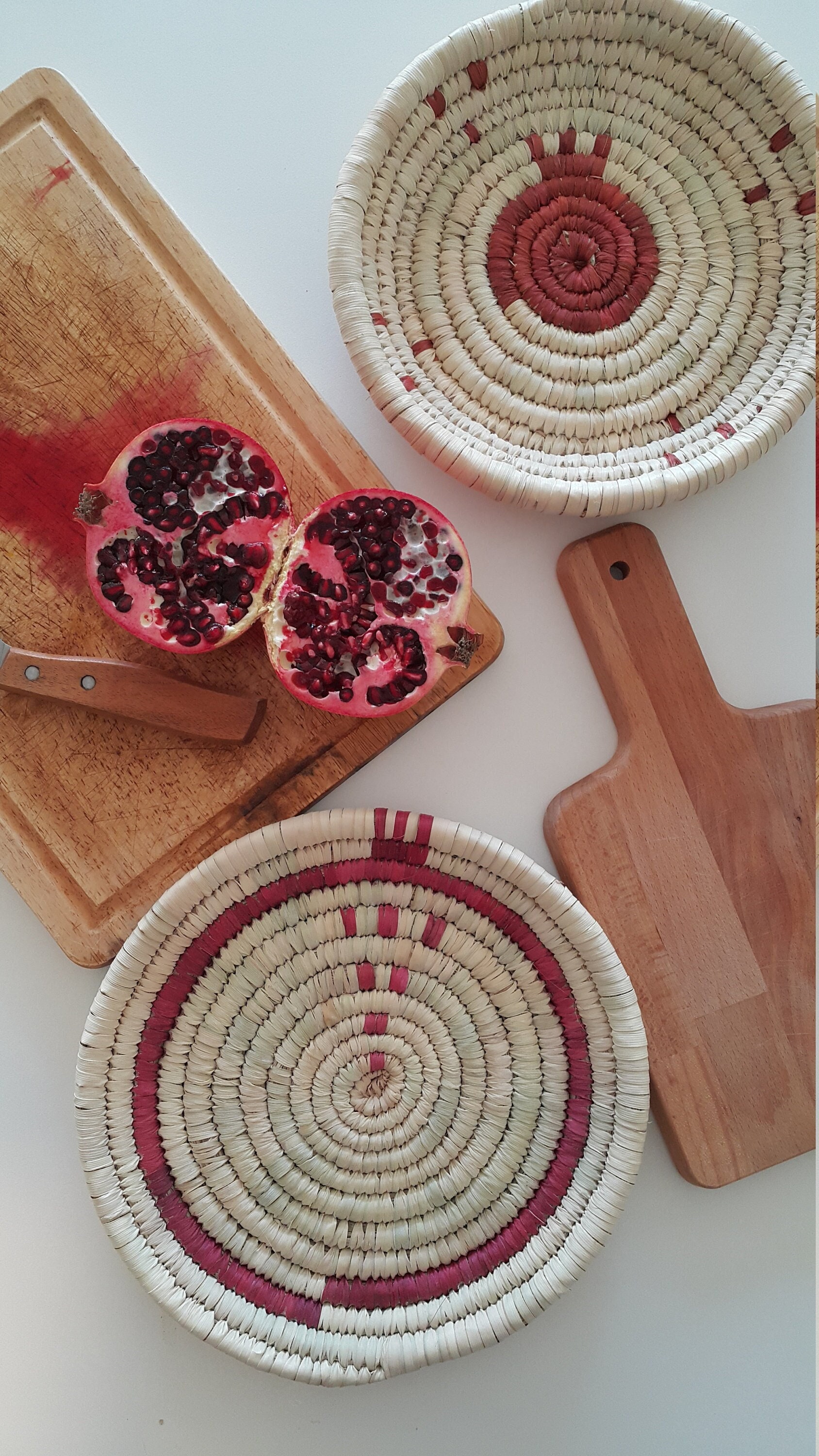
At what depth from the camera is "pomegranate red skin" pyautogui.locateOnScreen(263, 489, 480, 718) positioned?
3.04 feet

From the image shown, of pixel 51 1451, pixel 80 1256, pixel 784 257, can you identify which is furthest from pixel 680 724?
pixel 51 1451

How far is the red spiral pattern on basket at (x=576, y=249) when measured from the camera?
1.07 m

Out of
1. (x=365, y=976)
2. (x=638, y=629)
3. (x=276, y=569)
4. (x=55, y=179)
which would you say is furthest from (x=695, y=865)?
(x=55, y=179)

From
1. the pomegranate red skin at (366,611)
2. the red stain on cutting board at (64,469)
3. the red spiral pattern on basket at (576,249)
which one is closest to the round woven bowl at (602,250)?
the red spiral pattern on basket at (576,249)

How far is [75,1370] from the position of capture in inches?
43.3

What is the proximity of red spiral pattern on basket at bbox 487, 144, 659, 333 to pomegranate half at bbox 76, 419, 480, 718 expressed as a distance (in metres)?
0.33

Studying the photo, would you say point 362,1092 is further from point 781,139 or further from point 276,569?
point 781,139

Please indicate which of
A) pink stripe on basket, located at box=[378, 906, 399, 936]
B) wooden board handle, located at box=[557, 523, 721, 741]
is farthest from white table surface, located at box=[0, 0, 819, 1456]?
pink stripe on basket, located at box=[378, 906, 399, 936]

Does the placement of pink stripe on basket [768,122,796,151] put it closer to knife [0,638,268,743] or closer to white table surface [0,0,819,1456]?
white table surface [0,0,819,1456]

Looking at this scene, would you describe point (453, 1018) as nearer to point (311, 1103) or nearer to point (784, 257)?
point (311, 1103)

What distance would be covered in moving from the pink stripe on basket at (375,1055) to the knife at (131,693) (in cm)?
18

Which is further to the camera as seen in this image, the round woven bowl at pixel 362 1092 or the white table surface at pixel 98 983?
the white table surface at pixel 98 983

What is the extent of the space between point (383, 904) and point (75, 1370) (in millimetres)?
666

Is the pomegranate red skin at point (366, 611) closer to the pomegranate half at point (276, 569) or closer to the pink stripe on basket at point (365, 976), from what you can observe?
the pomegranate half at point (276, 569)
